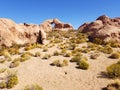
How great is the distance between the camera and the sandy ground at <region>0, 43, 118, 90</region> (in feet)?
42.5

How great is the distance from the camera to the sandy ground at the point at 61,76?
1295cm

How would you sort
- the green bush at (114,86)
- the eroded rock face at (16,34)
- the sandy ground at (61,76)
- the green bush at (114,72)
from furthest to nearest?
the eroded rock face at (16,34) → the green bush at (114,72) → the sandy ground at (61,76) → the green bush at (114,86)

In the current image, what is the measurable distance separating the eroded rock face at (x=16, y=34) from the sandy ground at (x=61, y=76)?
27.3 ft

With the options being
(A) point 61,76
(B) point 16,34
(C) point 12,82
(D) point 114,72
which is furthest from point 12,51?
(D) point 114,72

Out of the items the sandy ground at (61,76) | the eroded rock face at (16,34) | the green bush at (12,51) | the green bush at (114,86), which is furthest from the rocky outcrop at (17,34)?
the green bush at (114,86)

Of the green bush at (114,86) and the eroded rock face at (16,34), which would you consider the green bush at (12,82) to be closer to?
the green bush at (114,86)

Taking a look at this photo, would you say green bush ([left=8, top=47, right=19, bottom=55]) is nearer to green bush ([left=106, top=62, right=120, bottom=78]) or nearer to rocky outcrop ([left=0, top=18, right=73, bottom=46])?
rocky outcrop ([left=0, top=18, right=73, bottom=46])

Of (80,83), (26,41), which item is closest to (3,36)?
(26,41)

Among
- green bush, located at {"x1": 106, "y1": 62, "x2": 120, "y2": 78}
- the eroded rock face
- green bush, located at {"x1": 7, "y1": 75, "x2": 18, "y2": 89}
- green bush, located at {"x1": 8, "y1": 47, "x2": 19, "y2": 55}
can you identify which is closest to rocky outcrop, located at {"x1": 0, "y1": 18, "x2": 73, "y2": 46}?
the eroded rock face

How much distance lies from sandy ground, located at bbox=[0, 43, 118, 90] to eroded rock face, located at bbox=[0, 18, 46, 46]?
8.31m

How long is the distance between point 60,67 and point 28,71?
3.52 metres

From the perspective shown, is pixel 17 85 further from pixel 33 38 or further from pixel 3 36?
pixel 33 38

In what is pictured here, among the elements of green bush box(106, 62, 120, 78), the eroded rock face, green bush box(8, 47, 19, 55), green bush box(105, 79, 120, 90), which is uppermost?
the eroded rock face

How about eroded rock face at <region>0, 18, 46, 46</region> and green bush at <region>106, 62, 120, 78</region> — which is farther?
eroded rock face at <region>0, 18, 46, 46</region>
